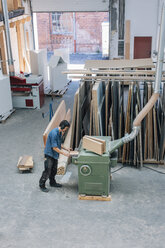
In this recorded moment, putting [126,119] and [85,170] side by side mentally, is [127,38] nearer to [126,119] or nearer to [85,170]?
[126,119]

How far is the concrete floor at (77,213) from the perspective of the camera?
397 centimetres

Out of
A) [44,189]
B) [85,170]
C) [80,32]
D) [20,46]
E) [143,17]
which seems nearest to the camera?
[85,170]

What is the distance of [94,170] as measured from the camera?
4703 mm

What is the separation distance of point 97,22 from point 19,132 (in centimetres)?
1865

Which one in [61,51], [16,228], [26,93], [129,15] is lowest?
[16,228]

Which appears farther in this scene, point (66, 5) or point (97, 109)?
point (66, 5)

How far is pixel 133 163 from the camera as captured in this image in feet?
19.8

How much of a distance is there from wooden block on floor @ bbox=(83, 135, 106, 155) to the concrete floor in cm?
94

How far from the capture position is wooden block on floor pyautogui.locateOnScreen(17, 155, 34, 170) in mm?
5820

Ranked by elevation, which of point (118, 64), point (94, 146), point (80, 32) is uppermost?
point (80, 32)

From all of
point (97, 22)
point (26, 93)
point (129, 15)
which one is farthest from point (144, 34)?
point (97, 22)

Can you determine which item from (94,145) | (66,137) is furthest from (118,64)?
(94,145)

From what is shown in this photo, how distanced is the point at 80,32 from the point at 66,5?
11.4 metres

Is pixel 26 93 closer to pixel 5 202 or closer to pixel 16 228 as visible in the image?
pixel 5 202
